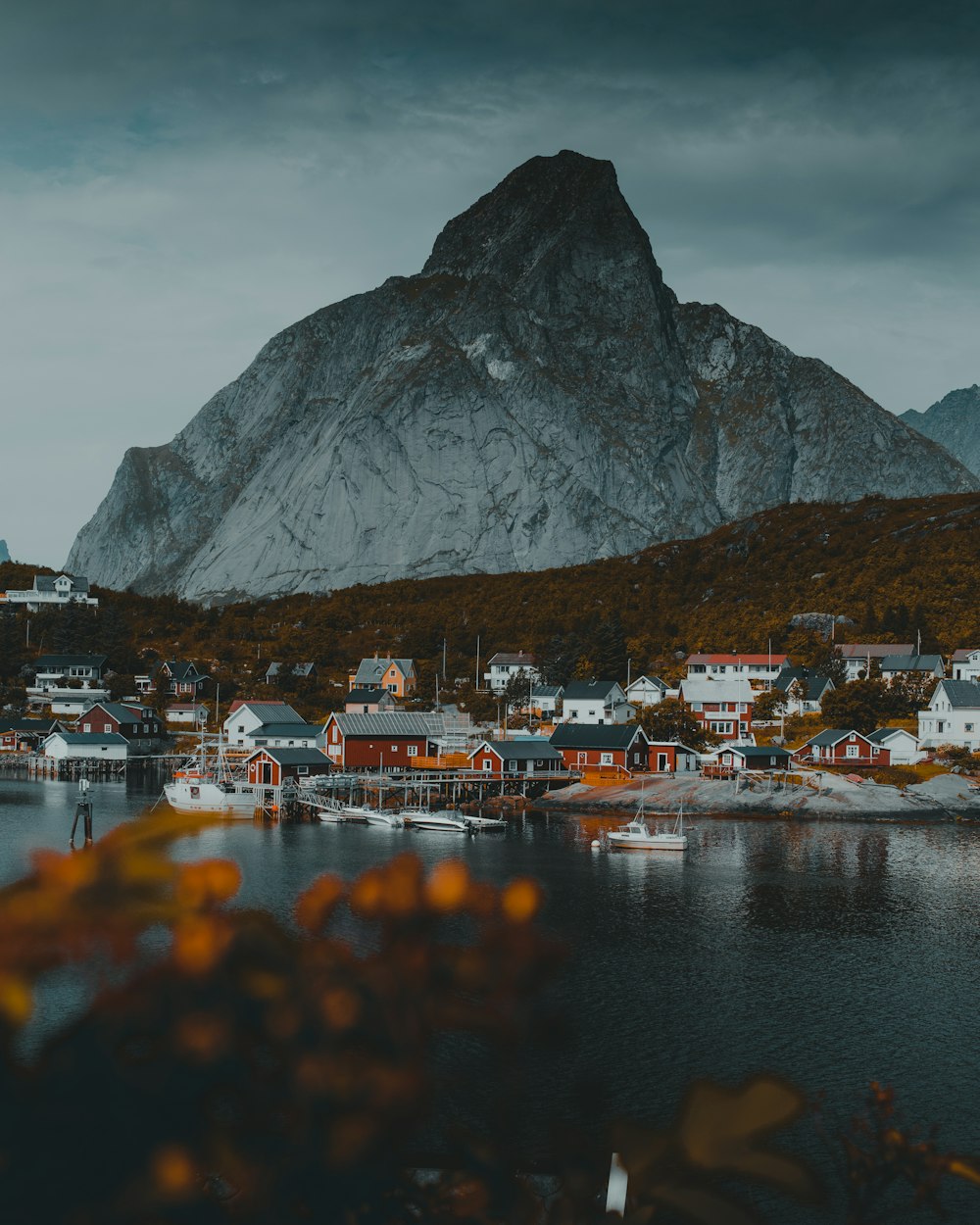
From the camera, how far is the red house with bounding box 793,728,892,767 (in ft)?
179

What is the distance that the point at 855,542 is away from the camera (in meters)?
99.2

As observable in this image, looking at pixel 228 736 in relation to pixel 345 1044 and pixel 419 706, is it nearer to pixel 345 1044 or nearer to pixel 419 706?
pixel 419 706

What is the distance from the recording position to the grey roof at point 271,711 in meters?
60.5

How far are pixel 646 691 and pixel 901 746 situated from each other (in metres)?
17.3

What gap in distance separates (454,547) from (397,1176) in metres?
164

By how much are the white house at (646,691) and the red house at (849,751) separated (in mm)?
13700

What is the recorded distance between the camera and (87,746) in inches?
2542

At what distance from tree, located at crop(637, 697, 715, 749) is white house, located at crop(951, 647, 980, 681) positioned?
52.7 feet

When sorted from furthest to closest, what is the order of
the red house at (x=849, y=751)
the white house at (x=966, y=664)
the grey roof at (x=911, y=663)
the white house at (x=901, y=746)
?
1. the grey roof at (x=911, y=663)
2. the white house at (x=966, y=664)
3. the white house at (x=901, y=746)
4. the red house at (x=849, y=751)

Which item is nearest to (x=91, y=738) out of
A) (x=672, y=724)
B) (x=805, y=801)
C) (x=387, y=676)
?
(x=387, y=676)

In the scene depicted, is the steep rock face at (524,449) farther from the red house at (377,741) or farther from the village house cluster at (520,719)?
the red house at (377,741)

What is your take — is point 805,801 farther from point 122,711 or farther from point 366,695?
point 122,711

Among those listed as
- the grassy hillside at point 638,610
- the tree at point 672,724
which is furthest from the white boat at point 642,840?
the grassy hillside at point 638,610

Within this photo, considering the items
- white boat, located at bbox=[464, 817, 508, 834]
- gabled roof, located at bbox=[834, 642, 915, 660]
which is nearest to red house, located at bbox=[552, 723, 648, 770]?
white boat, located at bbox=[464, 817, 508, 834]
